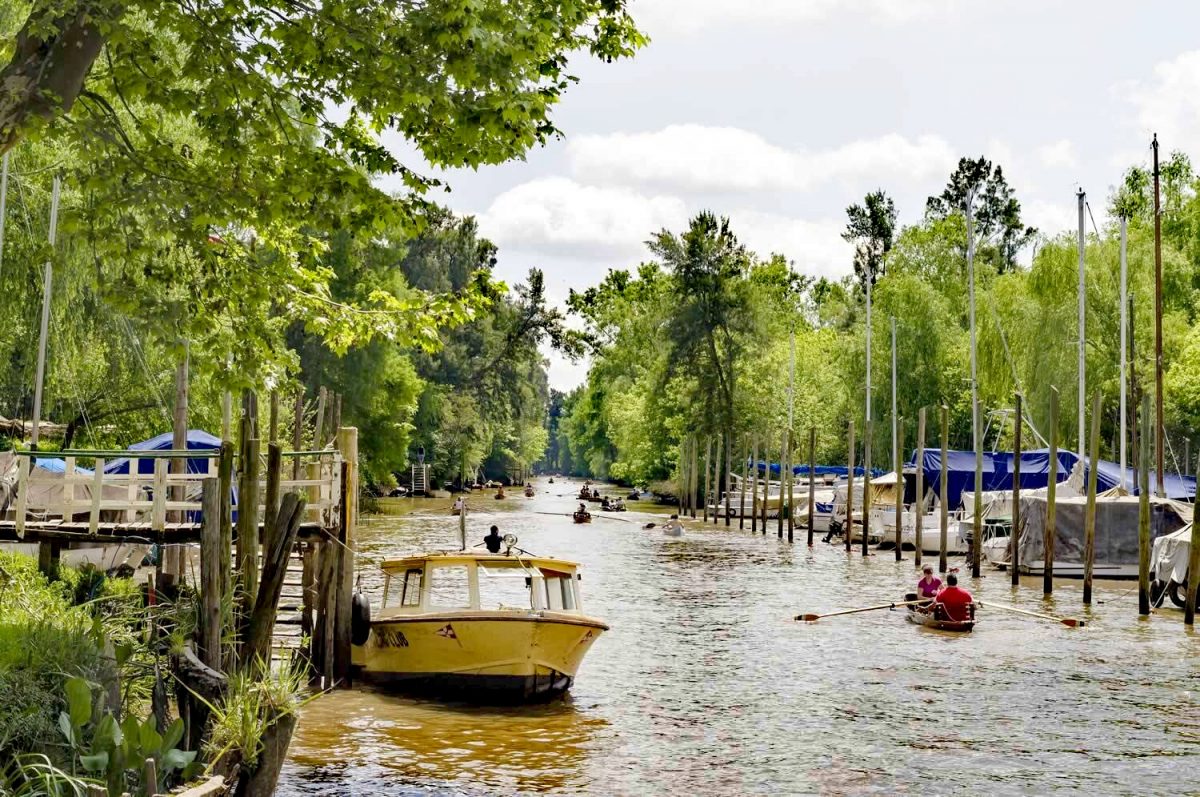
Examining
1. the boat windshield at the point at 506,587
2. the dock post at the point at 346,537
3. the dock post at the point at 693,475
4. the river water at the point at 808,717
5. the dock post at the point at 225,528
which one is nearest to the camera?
the dock post at the point at 225,528

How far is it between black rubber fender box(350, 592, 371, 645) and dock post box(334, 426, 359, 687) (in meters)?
0.13

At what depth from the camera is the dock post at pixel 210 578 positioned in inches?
527

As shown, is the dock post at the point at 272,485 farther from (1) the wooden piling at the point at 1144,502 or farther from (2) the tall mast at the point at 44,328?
(1) the wooden piling at the point at 1144,502

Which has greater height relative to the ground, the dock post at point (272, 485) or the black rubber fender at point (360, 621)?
the dock post at point (272, 485)

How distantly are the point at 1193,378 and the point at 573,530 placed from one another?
28.7 metres

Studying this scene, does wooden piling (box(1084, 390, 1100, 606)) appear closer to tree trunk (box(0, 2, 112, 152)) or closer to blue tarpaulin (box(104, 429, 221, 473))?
blue tarpaulin (box(104, 429, 221, 473))

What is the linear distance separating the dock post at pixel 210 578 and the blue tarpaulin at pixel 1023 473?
37.1 m

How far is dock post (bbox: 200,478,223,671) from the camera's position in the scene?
13383 millimetres

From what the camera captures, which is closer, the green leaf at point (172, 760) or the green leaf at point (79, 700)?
the green leaf at point (79, 700)

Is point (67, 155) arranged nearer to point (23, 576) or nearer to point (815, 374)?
point (23, 576)

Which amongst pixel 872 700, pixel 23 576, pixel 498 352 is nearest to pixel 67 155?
pixel 23 576

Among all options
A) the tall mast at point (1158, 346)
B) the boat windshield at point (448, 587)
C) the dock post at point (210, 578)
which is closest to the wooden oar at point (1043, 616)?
the boat windshield at point (448, 587)

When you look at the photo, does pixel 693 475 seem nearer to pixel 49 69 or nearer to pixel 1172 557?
pixel 1172 557

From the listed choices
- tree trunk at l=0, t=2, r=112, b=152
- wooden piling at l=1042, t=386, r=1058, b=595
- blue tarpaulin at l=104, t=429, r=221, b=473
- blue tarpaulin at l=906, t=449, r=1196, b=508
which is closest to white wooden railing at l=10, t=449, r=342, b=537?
tree trunk at l=0, t=2, r=112, b=152
